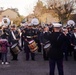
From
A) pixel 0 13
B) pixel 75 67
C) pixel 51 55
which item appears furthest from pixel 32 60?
pixel 0 13

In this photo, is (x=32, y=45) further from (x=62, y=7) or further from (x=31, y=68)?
(x=62, y=7)

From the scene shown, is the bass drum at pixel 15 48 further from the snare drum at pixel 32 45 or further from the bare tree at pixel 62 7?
the bare tree at pixel 62 7

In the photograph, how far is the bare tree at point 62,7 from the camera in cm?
6208

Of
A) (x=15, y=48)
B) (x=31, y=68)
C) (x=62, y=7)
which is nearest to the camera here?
(x=31, y=68)

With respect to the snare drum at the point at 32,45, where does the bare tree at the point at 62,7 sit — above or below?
above

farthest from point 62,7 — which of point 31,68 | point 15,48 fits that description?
point 31,68

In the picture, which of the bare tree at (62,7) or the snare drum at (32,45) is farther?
the bare tree at (62,7)

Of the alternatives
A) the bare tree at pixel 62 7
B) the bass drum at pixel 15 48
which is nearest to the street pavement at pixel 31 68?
the bass drum at pixel 15 48

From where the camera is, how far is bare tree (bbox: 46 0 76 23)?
62.1 metres

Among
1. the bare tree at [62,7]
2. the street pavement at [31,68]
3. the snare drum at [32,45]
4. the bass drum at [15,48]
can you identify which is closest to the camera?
the street pavement at [31,68]

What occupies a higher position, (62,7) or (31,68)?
(62,7)

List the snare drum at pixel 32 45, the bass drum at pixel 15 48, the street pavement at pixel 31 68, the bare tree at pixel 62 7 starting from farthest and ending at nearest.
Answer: the bare tree at pixel 62 7
the snare drum at pixel 32 45
the bass drum at pixel 15 48
the street pavement at pixel 31 68

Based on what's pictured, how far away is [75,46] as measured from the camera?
16.5 metres

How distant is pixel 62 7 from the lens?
Answer: 6412cm
